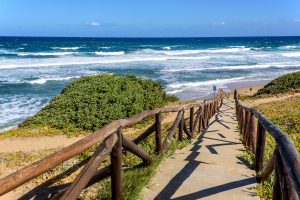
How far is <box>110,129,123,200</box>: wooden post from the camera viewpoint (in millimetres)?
4418

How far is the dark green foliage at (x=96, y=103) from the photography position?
16859 millimetres

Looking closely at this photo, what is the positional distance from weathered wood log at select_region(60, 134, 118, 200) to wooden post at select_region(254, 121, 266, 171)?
257 centimetres

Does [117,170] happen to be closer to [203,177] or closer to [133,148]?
[133,148]

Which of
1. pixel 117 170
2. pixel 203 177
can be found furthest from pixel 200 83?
pixel 117 170

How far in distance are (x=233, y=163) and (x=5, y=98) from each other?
2386cm

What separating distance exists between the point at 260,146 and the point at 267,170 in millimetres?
863

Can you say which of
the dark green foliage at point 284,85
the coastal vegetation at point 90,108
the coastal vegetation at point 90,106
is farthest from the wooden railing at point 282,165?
the dark green foliage at point 284,85

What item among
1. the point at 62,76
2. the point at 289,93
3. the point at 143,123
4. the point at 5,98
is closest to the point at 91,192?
the point at 143,123

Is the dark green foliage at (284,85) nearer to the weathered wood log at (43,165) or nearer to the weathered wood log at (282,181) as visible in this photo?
the weathered wood log at (282,181)

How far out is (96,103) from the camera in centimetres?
1834

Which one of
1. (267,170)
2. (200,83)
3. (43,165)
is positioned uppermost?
(43,165)

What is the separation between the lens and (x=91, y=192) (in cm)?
584

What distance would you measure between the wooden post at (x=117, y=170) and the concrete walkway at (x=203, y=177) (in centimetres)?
56

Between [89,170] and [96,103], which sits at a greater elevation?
[89,170]
